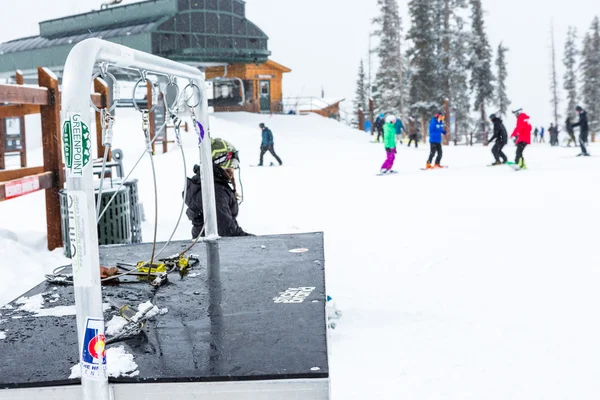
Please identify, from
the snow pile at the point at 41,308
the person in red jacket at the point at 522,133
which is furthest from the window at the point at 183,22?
the snow pile at the point at 41,308

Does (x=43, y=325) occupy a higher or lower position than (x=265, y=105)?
lower

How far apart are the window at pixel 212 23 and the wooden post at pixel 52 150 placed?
27.5 m

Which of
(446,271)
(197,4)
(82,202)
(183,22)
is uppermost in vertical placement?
(197,4)

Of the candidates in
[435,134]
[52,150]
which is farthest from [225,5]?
[52,150]

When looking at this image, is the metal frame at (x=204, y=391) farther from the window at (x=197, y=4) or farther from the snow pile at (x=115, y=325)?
the window at (x=197, y=4)

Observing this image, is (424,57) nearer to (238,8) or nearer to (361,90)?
(238,8)

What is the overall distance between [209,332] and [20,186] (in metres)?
4.35

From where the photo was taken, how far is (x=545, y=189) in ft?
37.9

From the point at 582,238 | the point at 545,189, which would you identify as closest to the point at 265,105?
the point at 545,189

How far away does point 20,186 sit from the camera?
5.89 metres

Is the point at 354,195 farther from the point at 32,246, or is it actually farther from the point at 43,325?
the point at 43,325

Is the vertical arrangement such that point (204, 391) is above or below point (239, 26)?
below

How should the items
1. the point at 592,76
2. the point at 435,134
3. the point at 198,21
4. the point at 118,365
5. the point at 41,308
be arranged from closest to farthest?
1. the point at 118,365
2. the point at 41,308
3. the point at 435,134
4. the point at 198,21
5. the point at 592,76

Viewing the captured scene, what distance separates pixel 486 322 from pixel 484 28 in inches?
1880
